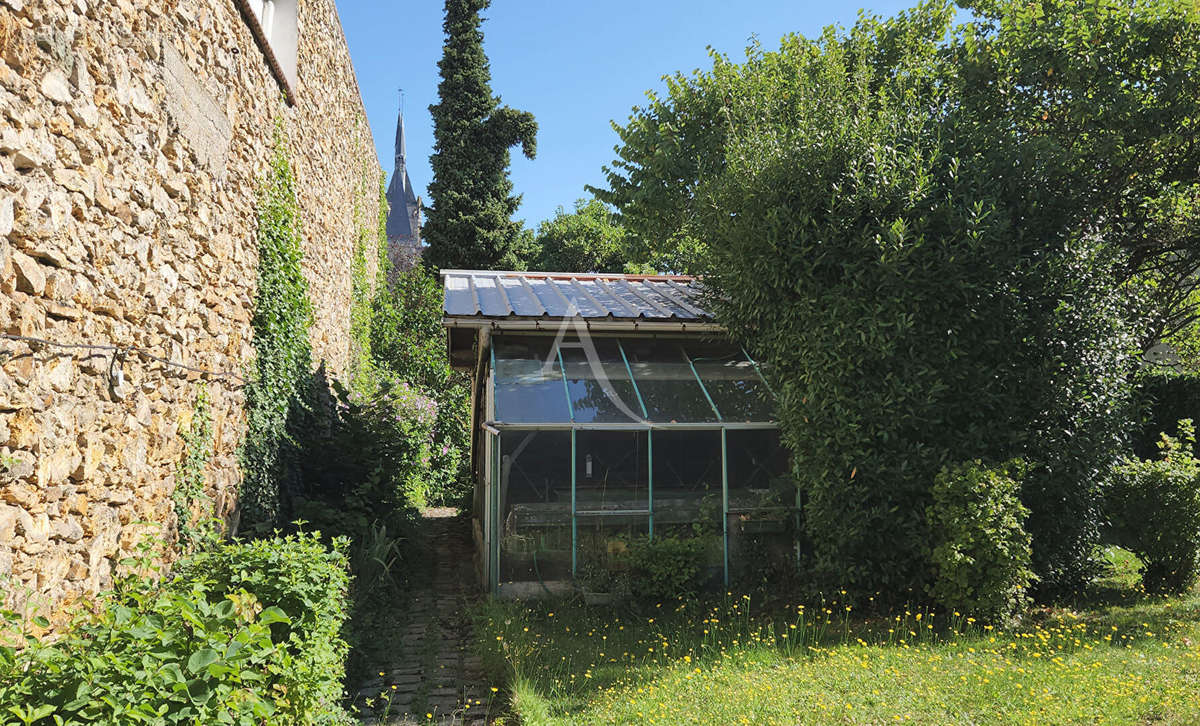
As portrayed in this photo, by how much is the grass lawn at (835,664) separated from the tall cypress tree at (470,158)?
16.4 m

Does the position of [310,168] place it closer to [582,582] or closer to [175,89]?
[175,89]

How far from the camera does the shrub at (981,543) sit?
620cm

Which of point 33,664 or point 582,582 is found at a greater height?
point 33,664

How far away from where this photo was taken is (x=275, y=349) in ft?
23.6

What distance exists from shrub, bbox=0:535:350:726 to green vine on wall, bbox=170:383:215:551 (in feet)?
1.84

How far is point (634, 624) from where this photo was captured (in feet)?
21.7

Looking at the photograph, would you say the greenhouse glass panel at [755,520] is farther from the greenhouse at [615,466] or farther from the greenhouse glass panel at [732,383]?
the greenhouse glass panel at [732,383]

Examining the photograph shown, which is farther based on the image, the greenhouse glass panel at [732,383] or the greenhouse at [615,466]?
the greenhouse glass panel at [732,383]

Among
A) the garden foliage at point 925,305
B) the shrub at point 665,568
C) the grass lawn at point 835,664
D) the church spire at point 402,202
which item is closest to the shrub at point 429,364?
the shrub at point 665,568

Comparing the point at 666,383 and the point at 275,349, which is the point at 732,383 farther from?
the point at 275,349

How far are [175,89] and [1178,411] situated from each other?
1305 centimetres

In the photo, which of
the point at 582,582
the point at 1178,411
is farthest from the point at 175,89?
the point at 1178,411

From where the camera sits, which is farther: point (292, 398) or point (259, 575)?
point (292, 398)

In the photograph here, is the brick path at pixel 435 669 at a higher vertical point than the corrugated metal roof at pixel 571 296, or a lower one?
lower
